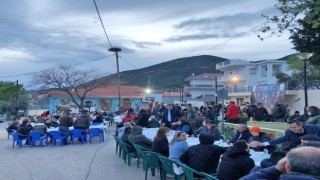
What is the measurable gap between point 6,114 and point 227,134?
1626 inches

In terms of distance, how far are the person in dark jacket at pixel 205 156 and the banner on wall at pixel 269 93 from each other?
22.4m

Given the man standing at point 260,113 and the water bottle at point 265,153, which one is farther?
the man standing at point 260,113

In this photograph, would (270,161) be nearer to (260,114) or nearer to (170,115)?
(170,115)

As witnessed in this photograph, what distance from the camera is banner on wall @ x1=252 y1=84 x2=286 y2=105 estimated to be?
28356 millimetres

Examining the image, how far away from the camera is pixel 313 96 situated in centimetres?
2955

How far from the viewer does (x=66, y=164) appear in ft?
36.5

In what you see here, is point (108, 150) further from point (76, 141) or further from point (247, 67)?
point (247, 67)

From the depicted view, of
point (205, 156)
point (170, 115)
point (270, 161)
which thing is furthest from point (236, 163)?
point (170, 115)

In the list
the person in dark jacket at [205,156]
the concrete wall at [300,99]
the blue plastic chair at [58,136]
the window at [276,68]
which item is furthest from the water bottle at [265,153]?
the window at [276,68]

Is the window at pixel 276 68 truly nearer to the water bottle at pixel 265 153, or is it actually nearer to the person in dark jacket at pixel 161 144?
the person in dark jacket at pixel 161 144

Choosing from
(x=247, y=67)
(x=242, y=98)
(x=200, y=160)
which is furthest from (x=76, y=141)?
(x=247, y=67)

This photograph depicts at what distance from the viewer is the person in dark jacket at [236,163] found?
5320 millimetres

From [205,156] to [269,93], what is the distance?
990 inches

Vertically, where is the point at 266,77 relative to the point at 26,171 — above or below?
above
